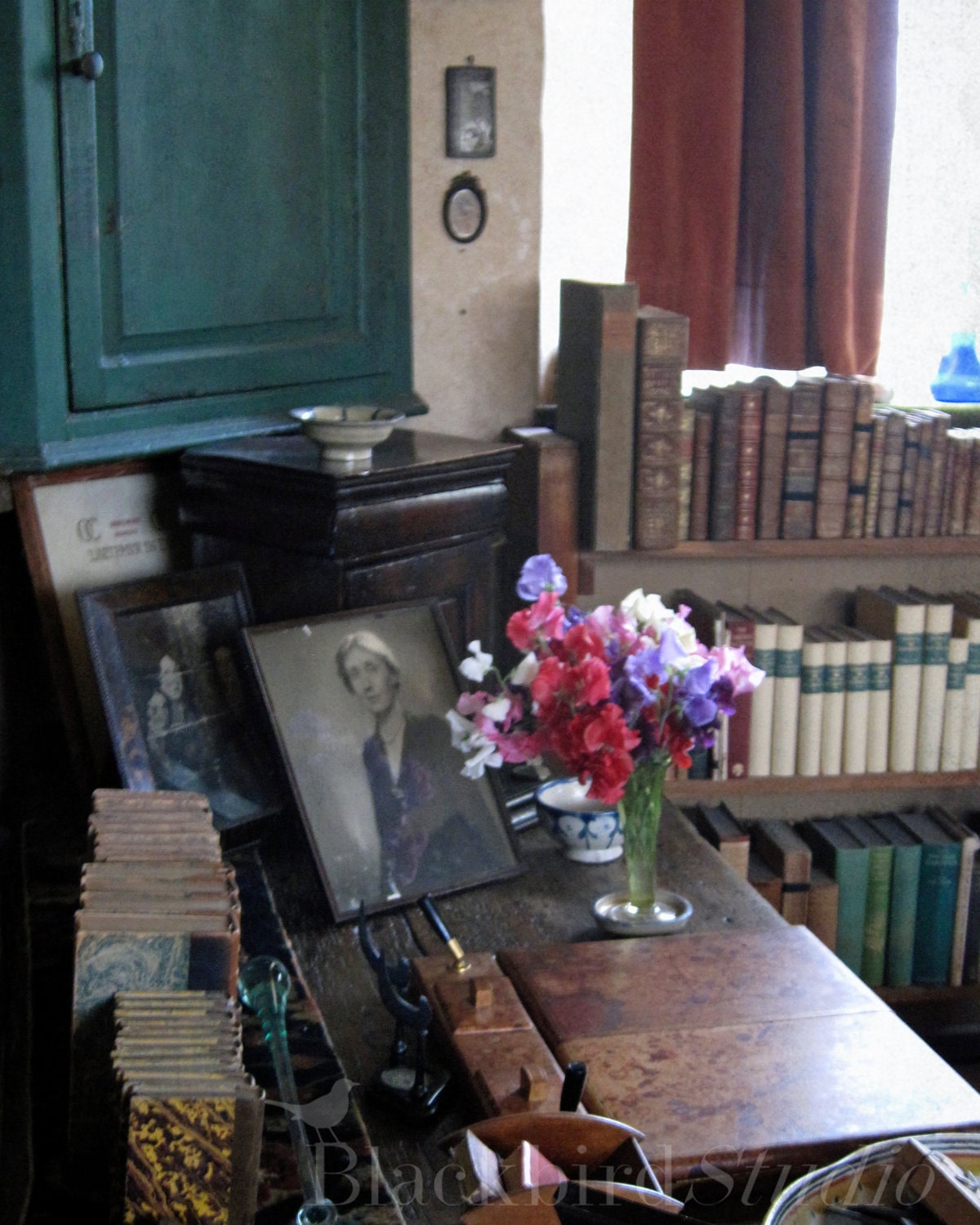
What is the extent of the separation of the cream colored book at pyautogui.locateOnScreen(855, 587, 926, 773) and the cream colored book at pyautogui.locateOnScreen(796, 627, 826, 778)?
0.43 ft

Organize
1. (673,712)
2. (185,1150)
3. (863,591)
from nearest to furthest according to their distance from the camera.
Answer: (185,1150) < (673,712) < (863,591)

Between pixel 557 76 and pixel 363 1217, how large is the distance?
2.08 meters

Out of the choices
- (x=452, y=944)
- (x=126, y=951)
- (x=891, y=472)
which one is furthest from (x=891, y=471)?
(x=126, y=951)

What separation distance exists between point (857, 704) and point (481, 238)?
1.10m

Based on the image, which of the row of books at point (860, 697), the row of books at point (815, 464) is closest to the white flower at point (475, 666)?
the row of books at point (815, 464)

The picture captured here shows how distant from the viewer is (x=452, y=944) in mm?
1464

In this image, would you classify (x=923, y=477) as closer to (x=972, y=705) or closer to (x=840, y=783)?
(x=972, y=705)

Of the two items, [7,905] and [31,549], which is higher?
[31,549]

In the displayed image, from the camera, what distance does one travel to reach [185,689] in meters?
1.75

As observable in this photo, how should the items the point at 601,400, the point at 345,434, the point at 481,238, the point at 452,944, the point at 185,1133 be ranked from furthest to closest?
the point at 481,238 → the point at 601,400 → the point at 345,434 → the point at 452,944 → the point at 185,1133

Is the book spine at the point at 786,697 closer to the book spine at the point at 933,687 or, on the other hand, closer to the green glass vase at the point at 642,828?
the book spine at the point at 933,687

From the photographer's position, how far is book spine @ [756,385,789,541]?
2.48 m

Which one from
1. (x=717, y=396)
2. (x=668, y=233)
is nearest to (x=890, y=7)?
(x=668, y=233)

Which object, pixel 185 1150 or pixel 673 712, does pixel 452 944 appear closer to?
pixel 673 712
